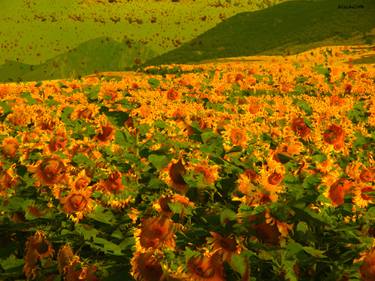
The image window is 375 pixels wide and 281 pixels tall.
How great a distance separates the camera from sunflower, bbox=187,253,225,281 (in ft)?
9.47

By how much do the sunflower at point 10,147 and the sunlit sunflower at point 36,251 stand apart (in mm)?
1149

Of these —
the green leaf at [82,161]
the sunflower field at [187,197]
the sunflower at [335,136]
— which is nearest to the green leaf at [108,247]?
the sunflower field at [187,197]

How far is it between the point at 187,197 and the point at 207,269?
2.84 ft

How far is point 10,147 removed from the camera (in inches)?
189

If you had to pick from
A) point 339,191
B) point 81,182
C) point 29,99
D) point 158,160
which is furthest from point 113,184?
point 29,99

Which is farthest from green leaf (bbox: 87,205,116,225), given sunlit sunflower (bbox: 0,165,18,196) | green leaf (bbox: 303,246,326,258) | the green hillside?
the green hillside

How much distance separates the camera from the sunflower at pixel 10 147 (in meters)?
4.78

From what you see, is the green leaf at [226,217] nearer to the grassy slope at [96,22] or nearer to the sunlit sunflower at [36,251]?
the sunlit sunflower at [36,251]

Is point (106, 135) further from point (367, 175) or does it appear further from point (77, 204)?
point (367, 175)

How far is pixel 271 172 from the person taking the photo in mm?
3637

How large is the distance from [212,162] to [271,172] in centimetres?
61

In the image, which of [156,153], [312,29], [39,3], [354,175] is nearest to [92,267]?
[156,153]

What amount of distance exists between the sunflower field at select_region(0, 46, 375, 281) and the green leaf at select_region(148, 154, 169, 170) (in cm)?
1

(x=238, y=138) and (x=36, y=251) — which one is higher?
(x=238, y=138)
